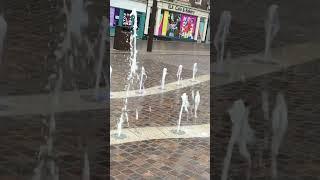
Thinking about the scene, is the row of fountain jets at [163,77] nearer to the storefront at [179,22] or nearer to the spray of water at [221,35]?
the spray of water at [221,35]

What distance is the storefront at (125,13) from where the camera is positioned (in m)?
25.2

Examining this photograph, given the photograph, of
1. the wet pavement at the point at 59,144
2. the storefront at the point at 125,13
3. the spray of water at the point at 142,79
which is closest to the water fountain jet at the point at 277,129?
the wet pavement at the point at 59,144

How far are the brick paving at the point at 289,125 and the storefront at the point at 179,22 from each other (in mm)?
18475

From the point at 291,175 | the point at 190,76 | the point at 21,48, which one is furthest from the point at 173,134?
the point at 190,76

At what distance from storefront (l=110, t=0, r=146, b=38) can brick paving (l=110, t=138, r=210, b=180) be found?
19309 millimetres

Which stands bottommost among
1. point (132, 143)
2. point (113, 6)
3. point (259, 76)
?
point (132, 143)

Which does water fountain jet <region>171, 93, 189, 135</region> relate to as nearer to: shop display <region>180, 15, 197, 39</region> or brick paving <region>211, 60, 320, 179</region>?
Result: brick paving <region>211, 60, 320, 179</region>

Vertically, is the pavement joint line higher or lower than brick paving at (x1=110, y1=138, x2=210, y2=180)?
higher

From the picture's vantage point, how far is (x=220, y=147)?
17.3ft

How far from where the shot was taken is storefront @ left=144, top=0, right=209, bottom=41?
28.5 m

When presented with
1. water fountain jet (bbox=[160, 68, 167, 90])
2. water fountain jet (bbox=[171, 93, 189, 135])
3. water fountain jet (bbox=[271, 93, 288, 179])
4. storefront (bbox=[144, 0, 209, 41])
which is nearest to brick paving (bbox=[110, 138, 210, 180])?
water fountain jet (bbox=[171, 93, 189, 135])

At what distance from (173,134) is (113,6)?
1959 centimetres

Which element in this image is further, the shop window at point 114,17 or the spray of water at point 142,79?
the shop window at point 114,17

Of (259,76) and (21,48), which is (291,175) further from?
Result: (21,48)
